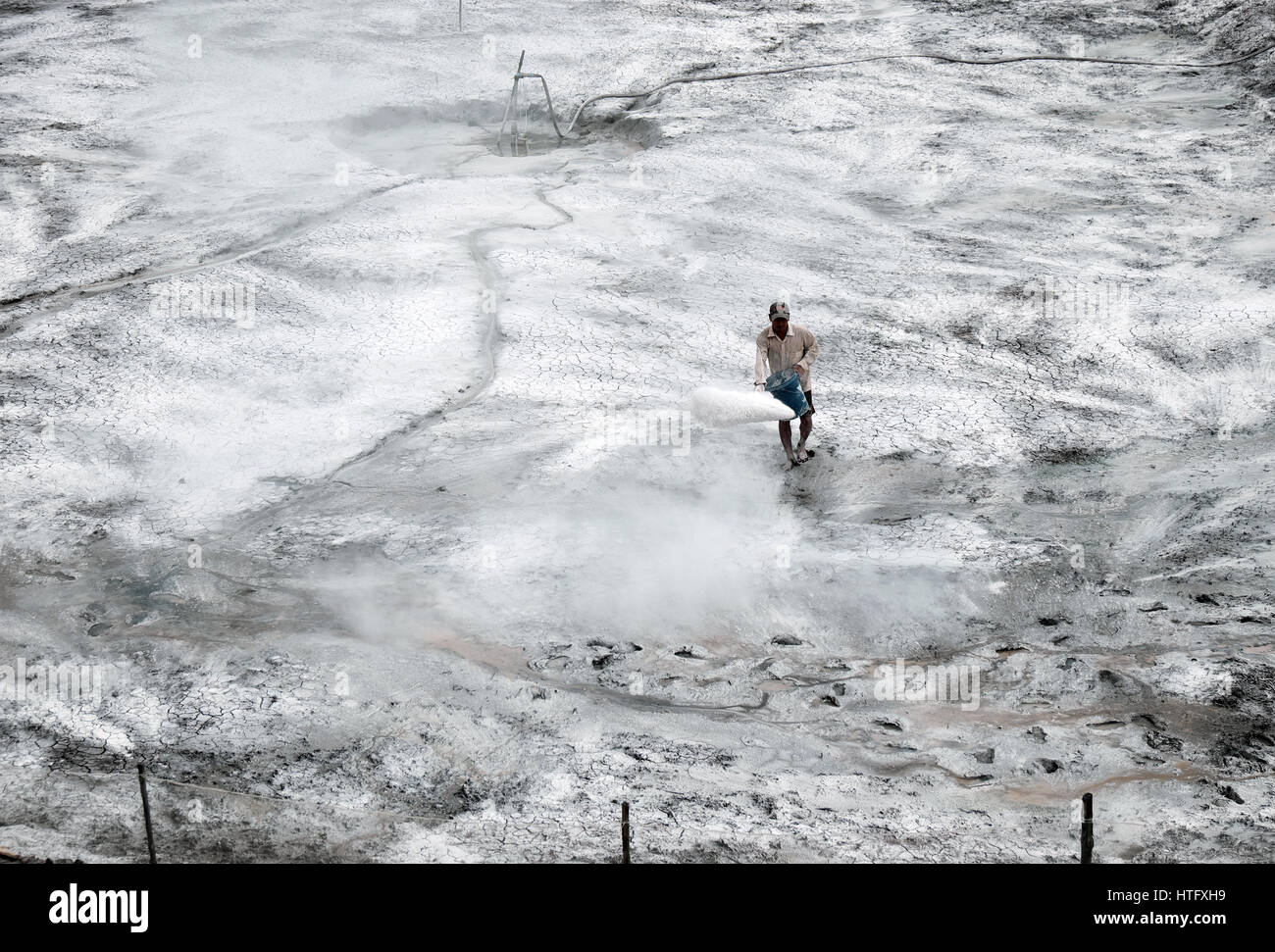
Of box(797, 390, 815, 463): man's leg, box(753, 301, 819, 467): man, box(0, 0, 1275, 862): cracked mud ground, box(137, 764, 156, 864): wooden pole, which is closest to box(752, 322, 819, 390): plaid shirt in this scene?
box(753, 301, 819, 467): man

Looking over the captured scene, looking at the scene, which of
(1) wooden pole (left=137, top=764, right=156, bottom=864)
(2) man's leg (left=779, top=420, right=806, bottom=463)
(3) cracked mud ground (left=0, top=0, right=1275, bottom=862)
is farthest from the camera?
(2) man's leg (left=779, top=420, right=806, bottom=463)

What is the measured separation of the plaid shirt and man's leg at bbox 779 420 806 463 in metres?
0.30

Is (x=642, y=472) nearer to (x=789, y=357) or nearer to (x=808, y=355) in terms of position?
(x=789, y=357)

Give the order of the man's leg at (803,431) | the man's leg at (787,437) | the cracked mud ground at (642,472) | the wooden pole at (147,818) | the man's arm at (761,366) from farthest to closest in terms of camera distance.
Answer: the man's leg at (803,431)
the man's leg at (787,437)
the man's arm at (761,366)
the cracked mud ground at (642,472)
the wooden pole at (147,818)

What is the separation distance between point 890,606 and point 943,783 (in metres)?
1.47

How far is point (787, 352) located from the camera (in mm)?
7812

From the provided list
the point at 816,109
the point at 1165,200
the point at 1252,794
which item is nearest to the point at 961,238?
the point at 1165,200

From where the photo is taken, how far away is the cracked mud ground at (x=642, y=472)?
17.4 feet

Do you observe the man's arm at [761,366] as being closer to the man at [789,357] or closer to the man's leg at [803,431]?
the man at [789,357]

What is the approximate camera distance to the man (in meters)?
7.75

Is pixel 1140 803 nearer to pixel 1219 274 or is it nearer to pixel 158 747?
pixel 158 747

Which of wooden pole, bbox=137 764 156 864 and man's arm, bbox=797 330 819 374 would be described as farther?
man's arm, bbox=797 330 819 374

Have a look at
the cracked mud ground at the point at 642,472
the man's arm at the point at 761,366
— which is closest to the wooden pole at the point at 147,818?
the cracked mud ground at the point at 642,472

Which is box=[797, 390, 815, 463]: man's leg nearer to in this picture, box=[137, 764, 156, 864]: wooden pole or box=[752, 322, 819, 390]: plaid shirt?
box=[752, 322, 819, 390]: plaid shirt
